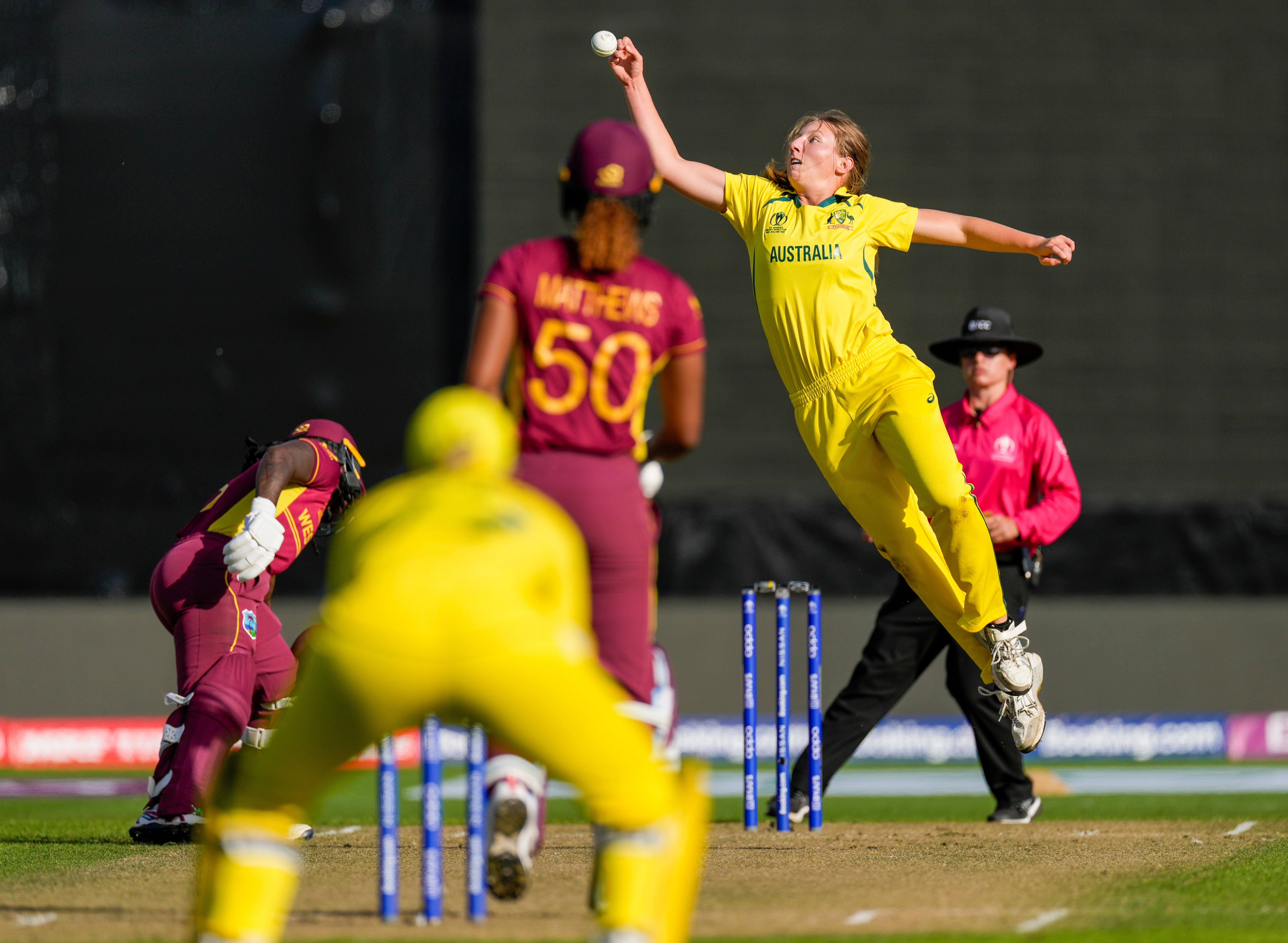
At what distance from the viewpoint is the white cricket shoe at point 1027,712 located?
18.5ft

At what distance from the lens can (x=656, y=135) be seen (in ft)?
17.2

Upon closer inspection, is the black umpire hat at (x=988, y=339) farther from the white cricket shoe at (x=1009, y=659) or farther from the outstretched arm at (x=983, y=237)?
the white cricket shoe at (x=1009, y=659)

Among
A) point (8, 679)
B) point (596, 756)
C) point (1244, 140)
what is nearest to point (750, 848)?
point (596, 756)

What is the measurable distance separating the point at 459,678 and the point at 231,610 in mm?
3244

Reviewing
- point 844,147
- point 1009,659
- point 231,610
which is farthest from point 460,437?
point 1009,659

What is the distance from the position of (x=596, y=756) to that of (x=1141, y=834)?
12.8 feet

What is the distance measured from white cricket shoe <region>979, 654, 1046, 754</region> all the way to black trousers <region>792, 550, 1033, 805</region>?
0.87 meters

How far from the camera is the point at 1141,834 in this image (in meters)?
6.08

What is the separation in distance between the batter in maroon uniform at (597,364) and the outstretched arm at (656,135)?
3.98 feet

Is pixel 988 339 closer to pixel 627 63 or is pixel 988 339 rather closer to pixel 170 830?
pixel 627 63

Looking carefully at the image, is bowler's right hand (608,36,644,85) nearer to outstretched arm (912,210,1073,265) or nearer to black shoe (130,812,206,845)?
outstretched arm (912,210,1073,265)

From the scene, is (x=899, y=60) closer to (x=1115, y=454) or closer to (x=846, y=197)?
(x=1115, y=454)

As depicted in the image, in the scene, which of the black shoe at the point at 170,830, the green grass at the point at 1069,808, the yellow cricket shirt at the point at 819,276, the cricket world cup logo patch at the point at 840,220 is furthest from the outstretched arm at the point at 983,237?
the black shoe at the point at 170,830

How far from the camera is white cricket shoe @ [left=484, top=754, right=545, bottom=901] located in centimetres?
367
